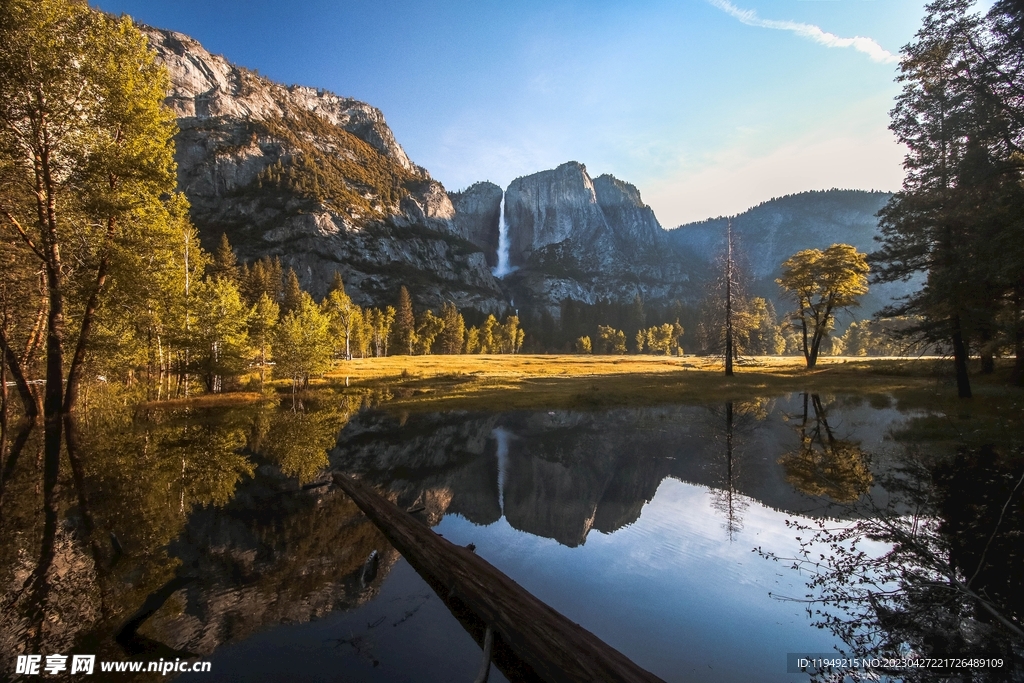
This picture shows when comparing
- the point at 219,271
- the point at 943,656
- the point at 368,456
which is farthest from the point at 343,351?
the point at 943,656

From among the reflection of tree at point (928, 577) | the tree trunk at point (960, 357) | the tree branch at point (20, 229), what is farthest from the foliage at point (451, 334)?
the reflection of tree at point (928, 577)

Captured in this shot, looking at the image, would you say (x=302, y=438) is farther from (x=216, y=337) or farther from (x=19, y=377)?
(x=216, y=337)

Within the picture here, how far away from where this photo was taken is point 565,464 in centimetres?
1521

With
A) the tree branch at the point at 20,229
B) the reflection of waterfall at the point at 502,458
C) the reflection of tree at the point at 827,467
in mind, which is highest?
the tree branch at the point at 20,229

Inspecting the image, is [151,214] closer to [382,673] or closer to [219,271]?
[382,673]

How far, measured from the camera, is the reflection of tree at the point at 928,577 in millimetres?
5180

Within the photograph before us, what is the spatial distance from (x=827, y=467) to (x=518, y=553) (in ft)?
37.7

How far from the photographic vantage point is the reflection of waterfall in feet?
39.7

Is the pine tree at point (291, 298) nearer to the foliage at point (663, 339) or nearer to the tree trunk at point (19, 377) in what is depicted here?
the tree trunk at point (19, 377)

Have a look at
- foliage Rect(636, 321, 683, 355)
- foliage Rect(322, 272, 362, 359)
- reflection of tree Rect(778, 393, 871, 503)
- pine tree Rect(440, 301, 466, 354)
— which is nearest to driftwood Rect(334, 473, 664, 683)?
reflection of tree Rect(778, 393, 871, 503)

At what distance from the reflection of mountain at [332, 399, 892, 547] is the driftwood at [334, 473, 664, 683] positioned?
11.5 feet

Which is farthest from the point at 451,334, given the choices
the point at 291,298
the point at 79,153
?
the point at 79,153

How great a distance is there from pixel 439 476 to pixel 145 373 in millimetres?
39956

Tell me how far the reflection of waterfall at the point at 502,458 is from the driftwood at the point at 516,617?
4.35m
